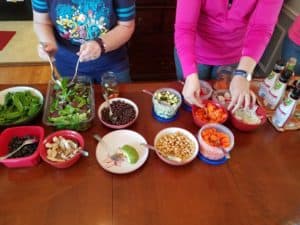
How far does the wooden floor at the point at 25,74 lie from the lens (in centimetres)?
248

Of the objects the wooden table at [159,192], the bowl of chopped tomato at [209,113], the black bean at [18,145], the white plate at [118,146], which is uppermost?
the bowl of chopped tomato at [209,113]

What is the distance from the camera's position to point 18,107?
97cm

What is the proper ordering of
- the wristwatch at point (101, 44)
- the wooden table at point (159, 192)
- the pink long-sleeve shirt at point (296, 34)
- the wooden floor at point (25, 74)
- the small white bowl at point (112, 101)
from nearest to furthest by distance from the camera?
1. the wooden table at point (159, 192)
2. the small white bowl at point (112, 101)
3. the wristwatch at point (101, 44)
4. the pink long-sleeve shirt at point (296, 34)
5. the wooden floor at point (25, 74)

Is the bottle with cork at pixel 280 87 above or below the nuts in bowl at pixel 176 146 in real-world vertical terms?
above

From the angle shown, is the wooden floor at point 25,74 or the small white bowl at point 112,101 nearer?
the small white bowl at point 112,101

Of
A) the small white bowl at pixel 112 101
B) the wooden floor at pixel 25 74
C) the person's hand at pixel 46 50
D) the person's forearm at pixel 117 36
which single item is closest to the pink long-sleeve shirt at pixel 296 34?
the person's forearm at pixel 117 36

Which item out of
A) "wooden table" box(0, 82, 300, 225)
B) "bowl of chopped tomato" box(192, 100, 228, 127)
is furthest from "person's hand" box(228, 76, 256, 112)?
"wooden table" box(0, 82, 300, 225)

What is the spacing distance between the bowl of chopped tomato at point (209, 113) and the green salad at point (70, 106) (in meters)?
0.40

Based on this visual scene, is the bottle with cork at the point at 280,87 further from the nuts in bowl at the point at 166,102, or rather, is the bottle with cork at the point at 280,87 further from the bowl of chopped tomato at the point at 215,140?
the nuts in bowl at the point at 166,102

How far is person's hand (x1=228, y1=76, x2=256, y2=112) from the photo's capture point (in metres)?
0.97

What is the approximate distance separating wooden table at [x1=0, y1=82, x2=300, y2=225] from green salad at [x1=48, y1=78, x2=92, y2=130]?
65 millimetres

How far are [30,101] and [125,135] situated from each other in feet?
1.25

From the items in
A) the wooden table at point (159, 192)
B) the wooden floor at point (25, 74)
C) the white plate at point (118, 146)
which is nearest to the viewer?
the wooden table at point (159, 192)

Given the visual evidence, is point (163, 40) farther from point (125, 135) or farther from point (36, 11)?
point (125, 135)
